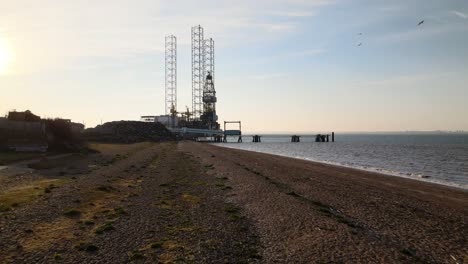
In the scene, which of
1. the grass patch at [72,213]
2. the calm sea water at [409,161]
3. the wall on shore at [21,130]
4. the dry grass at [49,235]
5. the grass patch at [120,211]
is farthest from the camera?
the wall on shore at [21,130]

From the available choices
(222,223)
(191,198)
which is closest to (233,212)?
(222,223)

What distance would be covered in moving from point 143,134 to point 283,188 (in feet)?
393

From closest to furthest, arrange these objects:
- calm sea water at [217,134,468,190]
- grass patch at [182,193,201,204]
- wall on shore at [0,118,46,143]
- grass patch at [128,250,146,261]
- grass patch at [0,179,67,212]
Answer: grass patch at [128,250,146,261], grass patch at [0,179,67,212], grass patch at [182,193,201,204], calm sea water at [217,134,468,190], wall on shore at [0,118,46,143]

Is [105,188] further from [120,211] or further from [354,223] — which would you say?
[354,223]

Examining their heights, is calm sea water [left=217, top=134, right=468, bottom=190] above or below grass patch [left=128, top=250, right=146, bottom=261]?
below

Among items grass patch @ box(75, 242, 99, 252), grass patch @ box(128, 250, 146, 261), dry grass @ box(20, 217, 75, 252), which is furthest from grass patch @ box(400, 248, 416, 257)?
dry grass @ box(20, 217, 75, 252)

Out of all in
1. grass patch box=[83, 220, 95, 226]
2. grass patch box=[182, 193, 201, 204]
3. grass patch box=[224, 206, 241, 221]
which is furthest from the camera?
grass patch box=[182, 193, 201, 204]

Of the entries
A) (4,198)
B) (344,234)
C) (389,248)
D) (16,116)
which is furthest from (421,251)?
(16,116)

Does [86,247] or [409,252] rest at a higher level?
[86,247]

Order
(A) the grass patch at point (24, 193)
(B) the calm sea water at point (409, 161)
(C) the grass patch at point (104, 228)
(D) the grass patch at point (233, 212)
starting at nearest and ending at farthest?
(C) the grass patch at point (104, 228) < (D) the grass patch at point (233, 212) < (A) the grass patch at point (24, 193) < (B) the calm sea water at point (409, 161)

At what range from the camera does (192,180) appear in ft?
98.5

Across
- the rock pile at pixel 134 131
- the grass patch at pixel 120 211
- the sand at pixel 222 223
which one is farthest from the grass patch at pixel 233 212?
the rock pile at pixel 134 131

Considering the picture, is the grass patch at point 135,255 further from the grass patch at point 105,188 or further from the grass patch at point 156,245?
the grass patch at point 105,188

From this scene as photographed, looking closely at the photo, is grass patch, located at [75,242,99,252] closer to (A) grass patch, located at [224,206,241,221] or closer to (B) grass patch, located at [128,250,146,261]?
(B) grass patch, located at [128,250,146,261]
